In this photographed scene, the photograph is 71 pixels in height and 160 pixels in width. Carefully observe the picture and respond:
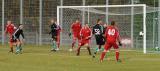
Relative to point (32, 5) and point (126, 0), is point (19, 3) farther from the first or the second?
point (126, 0)

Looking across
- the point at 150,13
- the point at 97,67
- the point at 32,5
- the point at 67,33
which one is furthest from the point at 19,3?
the point at 97,67

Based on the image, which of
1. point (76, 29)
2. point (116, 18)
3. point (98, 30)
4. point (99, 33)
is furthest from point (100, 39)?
point (116, 18)

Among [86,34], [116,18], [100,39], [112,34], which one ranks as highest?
[116,18]

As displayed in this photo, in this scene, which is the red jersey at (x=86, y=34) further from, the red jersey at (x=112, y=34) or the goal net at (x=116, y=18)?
the goal net at (x=116, y=18)

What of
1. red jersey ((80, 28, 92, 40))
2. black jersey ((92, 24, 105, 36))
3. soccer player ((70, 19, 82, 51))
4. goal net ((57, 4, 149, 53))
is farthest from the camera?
goal net ((57, 4, 149, 53))

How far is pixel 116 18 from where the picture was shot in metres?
36.2

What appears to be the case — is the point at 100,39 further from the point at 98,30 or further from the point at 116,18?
A: the point at 116,18

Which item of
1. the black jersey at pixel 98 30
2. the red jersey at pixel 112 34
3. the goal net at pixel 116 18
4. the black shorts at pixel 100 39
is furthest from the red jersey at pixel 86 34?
the goal net at pixel 116 18

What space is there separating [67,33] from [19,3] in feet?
29.3

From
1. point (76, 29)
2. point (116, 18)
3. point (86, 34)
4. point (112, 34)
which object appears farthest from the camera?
point (116, 18)

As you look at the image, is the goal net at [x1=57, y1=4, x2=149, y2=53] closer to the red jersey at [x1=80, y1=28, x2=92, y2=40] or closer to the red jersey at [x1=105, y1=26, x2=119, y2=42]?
the red jersey at [x1=80, y1=28, x2=92, y2=40]

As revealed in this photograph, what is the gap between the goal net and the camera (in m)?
35.4

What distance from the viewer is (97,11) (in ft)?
123

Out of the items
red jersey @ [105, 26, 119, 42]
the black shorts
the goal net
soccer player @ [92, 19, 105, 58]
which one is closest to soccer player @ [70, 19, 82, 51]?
the goal net
